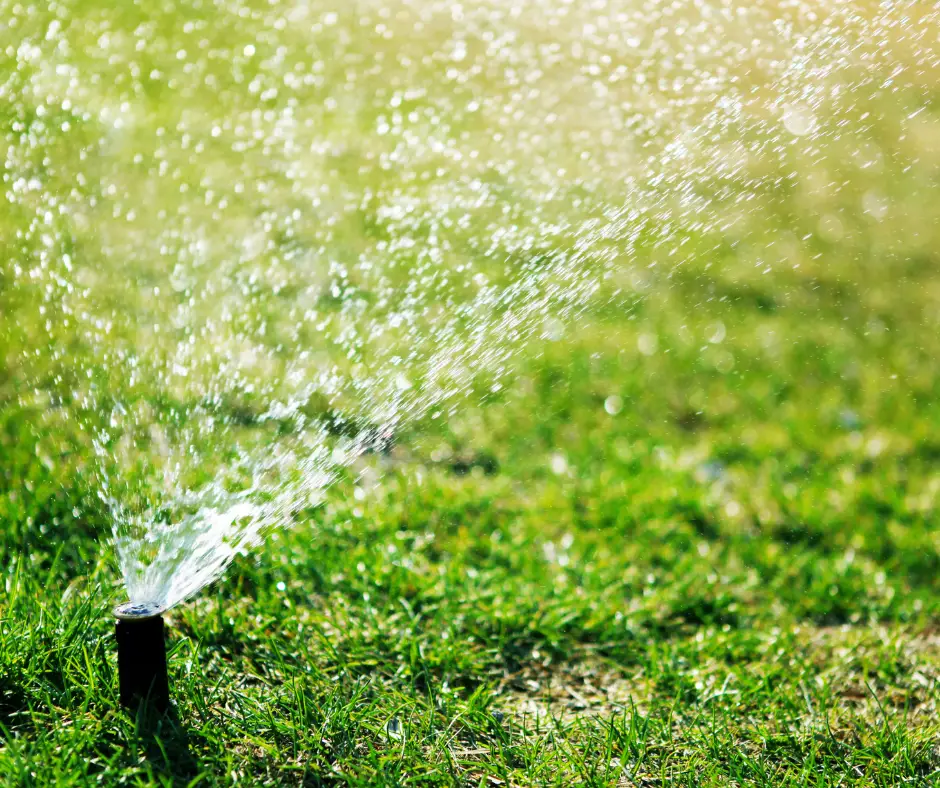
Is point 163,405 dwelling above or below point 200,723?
above

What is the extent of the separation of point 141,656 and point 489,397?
2.42m

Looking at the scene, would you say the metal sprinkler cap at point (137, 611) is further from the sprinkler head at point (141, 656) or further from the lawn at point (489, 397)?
the lawn at point (489, 397)

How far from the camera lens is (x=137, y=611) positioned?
1.74 m

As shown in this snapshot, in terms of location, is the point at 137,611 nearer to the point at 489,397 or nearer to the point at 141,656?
the point at 141,656

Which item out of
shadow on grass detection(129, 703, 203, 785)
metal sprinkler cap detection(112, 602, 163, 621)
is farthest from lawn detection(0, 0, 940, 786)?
metal sprinkler cap detection(112, 602, 163, 621)

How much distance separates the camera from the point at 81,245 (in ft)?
13.0

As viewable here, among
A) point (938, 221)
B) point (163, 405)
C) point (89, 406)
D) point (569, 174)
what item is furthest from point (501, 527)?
point (938, 221)

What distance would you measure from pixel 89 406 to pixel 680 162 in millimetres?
2771

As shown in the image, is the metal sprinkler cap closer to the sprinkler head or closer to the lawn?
the sprinkler head

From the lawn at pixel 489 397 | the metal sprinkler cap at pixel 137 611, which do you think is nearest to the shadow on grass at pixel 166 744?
the lawn at pixel 489 397


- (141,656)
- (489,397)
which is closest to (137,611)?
(141,656)

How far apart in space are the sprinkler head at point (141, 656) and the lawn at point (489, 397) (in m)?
0.06

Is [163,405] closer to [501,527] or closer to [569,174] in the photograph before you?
[501,527]

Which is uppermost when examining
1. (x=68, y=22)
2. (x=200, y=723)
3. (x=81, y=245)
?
(x=68, y=22)
